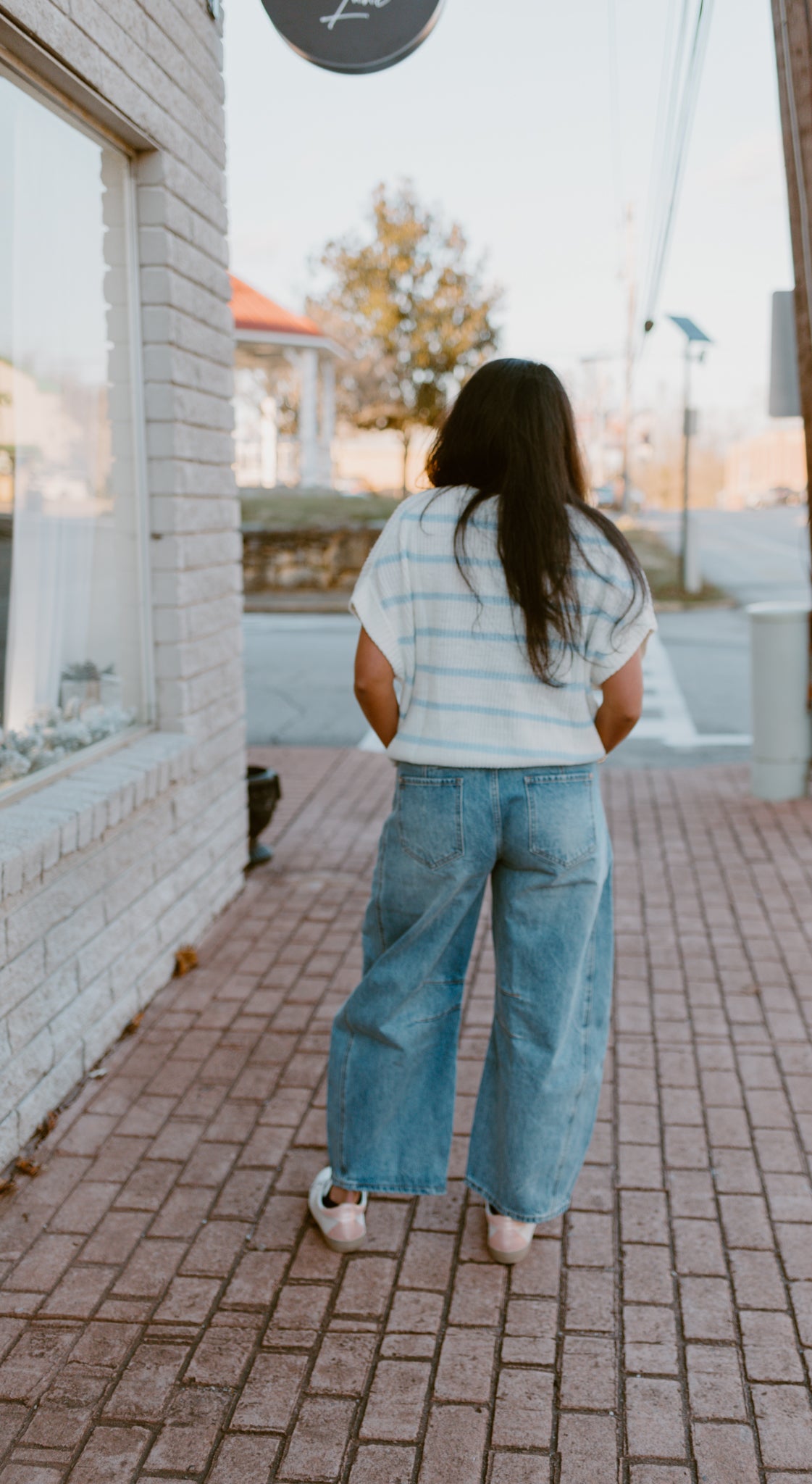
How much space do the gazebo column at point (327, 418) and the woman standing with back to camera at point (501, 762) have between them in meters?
26.2

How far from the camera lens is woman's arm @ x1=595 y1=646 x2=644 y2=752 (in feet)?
8.31

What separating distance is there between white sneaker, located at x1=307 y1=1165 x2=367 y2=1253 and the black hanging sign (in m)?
3.12

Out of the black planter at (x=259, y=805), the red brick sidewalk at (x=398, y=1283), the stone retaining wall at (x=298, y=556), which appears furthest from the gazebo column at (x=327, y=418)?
the red brick sidewalk at (x=398, y=1283)

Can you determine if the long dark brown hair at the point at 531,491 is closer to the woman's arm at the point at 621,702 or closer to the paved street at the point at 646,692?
the woman's arm at the point at 621,702

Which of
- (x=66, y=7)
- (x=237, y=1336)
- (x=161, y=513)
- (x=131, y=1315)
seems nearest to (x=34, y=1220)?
(x=131, y=1315)

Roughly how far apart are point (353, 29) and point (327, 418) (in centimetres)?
2516

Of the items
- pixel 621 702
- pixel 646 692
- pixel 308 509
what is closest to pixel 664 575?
pixel 308 509

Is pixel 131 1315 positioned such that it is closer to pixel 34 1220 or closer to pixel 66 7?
pixel 34 1220

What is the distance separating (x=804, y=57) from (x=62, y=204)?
3951 mm

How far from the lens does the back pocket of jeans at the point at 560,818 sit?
2.47 m

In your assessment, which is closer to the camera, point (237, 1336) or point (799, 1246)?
point (237, 1336)

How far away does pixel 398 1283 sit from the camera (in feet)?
8.95

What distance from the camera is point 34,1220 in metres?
2.93

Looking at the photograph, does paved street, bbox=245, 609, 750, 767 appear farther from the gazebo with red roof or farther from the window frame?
the gazebo with red roof
